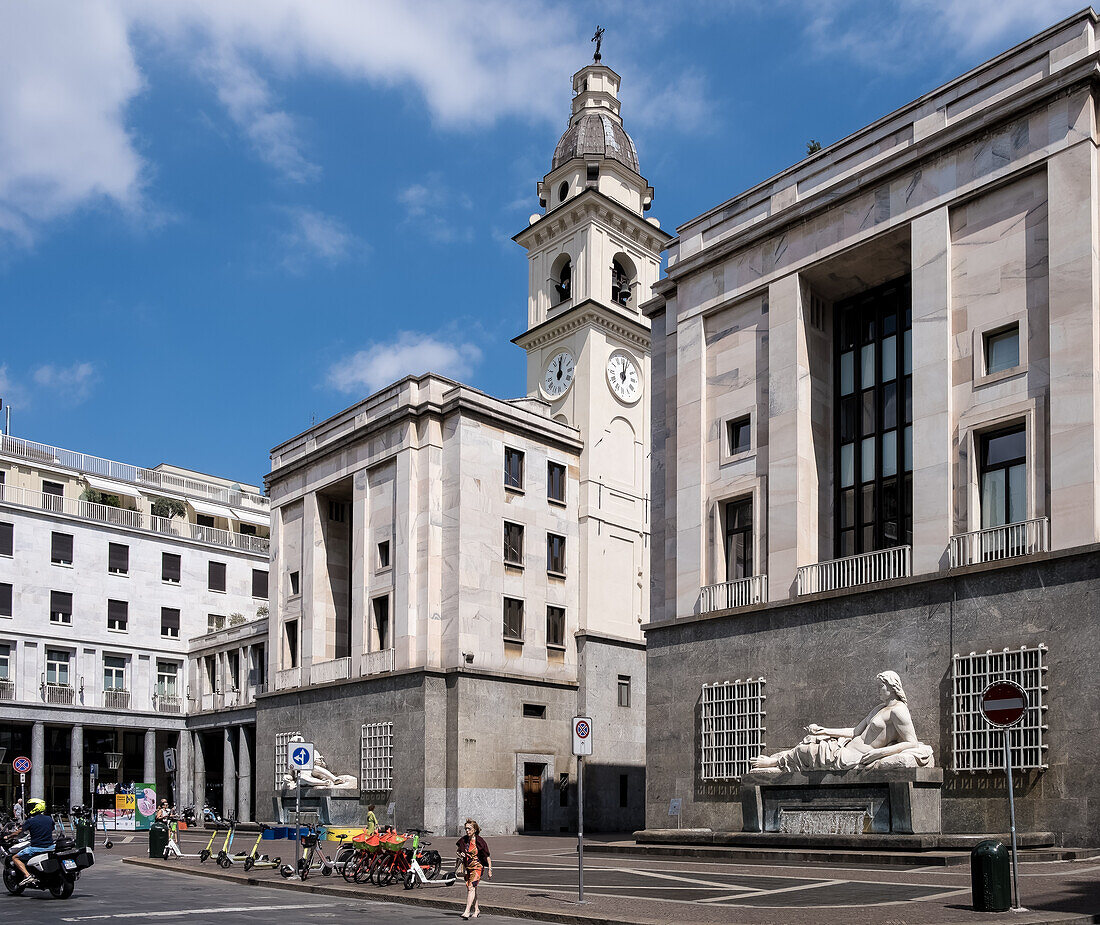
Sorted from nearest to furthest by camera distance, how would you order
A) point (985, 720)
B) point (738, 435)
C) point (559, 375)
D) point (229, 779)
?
point (985, 720) → point (738, 435) → point (559, 375) → point (229, 779)

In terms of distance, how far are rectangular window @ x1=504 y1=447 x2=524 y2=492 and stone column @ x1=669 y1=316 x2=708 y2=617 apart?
13482 millimetres

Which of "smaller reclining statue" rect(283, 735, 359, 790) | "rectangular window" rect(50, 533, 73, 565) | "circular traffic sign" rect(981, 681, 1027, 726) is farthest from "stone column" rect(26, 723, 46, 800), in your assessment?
"circular traffic sign" rect(981, 681, 1027, 726)

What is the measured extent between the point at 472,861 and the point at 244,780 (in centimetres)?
4433

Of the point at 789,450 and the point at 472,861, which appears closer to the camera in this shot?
the point at 472,861

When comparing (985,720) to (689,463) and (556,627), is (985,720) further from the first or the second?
(556,627)

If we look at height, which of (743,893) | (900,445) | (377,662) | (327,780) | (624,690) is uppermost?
(900,445)

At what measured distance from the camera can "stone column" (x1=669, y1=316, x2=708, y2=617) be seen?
106 feet

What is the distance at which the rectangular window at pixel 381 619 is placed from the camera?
4575cm

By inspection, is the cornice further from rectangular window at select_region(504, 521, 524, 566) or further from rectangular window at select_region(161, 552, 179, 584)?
rectangular window at select_region(161, 552, 179, 584)

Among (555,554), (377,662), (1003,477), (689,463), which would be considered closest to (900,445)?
(1003,477)

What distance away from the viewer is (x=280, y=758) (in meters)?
50.2

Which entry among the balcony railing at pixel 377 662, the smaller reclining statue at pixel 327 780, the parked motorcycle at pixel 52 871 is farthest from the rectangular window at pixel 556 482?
the parked motorcycle at pixel 52 871

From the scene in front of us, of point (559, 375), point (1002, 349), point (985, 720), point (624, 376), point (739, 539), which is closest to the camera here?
point (985, 720)

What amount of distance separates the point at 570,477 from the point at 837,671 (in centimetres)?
2369
